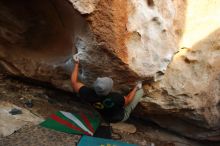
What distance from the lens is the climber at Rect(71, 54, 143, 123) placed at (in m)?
3.12

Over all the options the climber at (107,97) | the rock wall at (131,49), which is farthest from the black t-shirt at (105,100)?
the rock wall at (131,49)

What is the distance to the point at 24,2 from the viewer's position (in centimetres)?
361

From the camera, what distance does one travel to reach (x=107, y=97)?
125 inches

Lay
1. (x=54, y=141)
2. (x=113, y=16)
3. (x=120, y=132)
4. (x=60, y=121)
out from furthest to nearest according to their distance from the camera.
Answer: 1. (x=120, y=132)
2. (x=60, y=121)
3. (x=54, y=141)
4. (x=113, y=16)

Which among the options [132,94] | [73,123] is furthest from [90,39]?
[73,123]

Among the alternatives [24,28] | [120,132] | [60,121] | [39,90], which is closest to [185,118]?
[120,132]

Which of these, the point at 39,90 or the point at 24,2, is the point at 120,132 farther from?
the point at 24,2

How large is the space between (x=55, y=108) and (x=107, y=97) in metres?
0.88

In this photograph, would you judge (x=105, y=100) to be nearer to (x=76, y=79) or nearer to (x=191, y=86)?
(x=76, y=79)

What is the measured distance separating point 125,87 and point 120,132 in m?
0.58

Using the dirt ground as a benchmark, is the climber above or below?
above

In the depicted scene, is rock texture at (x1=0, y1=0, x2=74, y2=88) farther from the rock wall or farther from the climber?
the climber

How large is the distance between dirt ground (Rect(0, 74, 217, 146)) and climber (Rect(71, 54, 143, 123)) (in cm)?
40

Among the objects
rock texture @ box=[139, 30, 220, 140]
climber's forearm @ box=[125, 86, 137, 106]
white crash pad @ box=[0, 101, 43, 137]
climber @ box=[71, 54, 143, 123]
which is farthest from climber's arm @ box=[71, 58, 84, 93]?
rock texture @ box=[139, 30, 220, 140]
